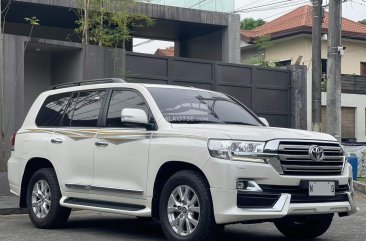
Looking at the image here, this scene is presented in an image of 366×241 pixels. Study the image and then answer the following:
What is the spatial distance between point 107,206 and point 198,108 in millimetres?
1633

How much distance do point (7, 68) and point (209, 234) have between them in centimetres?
1002

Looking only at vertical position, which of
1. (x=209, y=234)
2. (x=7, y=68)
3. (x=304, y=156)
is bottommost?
(x=209, y=234)

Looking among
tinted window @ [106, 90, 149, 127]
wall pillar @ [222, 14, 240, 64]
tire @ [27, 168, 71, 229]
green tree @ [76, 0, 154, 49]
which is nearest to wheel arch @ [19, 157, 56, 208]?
tire @ [27, 168, 71, 229]

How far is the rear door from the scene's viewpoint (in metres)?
8.80

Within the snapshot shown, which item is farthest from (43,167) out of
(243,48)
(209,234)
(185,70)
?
(243,48)

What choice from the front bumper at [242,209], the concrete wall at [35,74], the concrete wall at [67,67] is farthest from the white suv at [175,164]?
the concrete wall at [35,74]

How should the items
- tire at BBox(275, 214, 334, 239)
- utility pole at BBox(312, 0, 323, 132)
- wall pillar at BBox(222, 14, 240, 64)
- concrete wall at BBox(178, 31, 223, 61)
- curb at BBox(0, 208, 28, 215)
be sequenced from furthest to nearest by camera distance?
concrete wall at BBox(178, 31, 223, 61) → wall pillar at BBox(222, 14, 240, 64) → utility pole at BBox(312, 0, 323, 132) → curb at BBox(0, 208, 28, 215) → tire at BBox(275, 214, 334, 239)

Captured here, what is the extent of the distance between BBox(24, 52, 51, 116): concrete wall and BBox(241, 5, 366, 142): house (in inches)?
487

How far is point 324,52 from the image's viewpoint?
101ft

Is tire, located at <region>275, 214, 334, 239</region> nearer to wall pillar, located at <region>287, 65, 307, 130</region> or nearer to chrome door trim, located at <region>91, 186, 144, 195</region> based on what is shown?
chrome door trim, located at <region>91, 186, 144, 195</region>

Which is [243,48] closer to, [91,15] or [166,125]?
[91,15]

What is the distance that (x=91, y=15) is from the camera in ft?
59.3

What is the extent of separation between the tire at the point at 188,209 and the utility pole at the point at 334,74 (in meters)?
9.20

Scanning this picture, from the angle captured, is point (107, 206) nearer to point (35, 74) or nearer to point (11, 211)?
point (11, 211)
